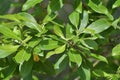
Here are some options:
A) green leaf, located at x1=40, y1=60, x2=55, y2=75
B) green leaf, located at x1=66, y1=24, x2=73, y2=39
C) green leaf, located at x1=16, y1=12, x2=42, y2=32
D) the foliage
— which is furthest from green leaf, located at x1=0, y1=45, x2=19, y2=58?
green leaf, located at x1=40, y1=60, x2=55, y2=75

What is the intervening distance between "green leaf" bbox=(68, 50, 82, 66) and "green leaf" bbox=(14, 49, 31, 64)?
0.18 m

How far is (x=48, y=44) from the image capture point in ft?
5.19

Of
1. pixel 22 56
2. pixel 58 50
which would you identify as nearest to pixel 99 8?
pixel 58 50

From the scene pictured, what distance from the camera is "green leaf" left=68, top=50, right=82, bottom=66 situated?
61.0 inches

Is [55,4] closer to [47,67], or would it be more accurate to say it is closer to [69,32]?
[69,32]

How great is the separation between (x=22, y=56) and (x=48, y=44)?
124 millimetres

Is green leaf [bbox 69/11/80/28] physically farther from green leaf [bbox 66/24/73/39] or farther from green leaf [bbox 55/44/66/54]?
green leaf [bbox 55/44/66/54]

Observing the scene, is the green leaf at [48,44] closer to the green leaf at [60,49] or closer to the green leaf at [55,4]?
the green leaf at [60,49]

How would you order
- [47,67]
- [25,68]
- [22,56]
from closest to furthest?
[22,56]
[25,68]
[47,67]

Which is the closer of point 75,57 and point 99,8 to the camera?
point 75,57

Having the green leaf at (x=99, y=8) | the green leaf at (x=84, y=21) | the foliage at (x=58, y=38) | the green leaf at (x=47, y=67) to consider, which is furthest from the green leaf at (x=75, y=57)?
the green leaf at (x=47, y=67)

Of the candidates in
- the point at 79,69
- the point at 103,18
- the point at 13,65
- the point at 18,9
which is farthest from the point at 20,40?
the point at 18,9

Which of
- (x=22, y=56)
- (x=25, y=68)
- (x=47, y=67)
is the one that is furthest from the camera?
(x=47, y=67)

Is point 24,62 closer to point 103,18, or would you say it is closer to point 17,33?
point 17,33
